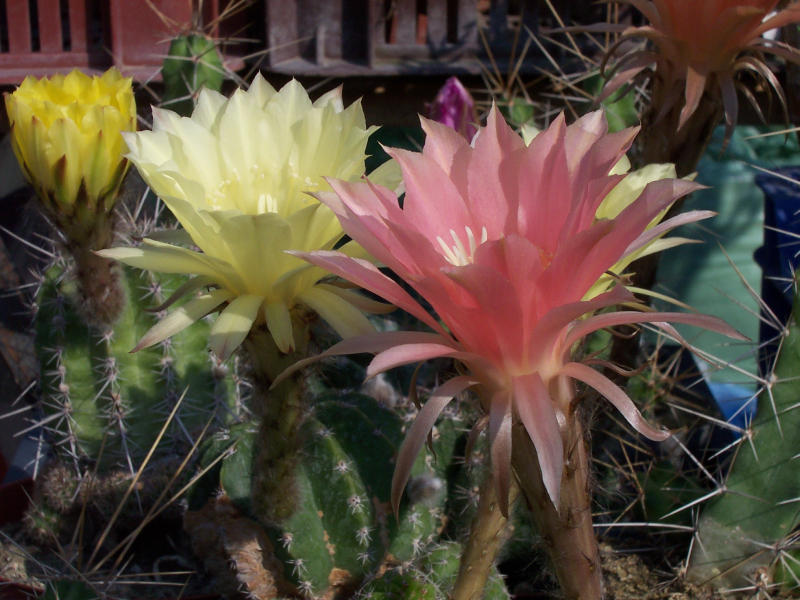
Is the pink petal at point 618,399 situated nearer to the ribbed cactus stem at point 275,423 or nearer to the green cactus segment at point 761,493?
the ribbed cactus stem at point 275,423

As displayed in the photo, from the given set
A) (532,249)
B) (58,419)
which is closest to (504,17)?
(58,419)

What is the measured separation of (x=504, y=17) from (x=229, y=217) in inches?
55.7

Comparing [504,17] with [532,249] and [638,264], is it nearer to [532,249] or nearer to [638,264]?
[638,264]

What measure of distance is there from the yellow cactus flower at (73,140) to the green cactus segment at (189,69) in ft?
1.10

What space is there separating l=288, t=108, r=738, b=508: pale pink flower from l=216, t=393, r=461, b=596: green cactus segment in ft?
0.97

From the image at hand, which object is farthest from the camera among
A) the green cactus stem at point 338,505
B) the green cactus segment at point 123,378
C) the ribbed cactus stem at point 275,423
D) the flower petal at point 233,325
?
the green cactus segment at point 123,378

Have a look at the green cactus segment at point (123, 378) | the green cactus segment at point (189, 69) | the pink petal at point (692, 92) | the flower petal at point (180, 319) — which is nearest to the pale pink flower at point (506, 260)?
the flower petal at point (180, 319)

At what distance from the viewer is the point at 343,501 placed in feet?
2.59

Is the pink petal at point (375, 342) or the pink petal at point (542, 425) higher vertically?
the pink petal at point (375, 342)

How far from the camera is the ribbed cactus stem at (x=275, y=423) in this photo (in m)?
0.65

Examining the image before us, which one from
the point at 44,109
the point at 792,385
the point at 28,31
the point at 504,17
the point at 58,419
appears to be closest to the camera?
the point at 44,109

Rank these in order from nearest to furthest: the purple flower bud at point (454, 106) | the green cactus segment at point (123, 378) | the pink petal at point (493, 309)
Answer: the pink petal at point (493, 309), the green cactus segment at point (123, 378), the purple flower bud at point (454, 106)

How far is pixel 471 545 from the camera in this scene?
600mm

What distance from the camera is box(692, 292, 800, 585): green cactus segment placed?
835mm
